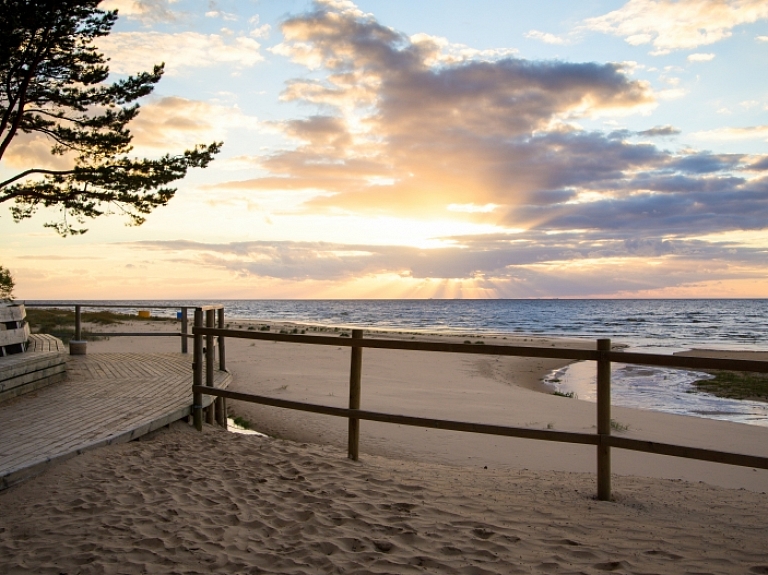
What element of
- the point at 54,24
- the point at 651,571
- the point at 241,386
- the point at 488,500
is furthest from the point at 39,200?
the point at 651,571

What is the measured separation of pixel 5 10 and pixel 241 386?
29.6 feet

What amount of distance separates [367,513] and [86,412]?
463 centimetres

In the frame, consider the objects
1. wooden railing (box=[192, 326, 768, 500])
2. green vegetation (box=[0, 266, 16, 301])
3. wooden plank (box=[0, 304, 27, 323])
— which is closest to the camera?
wooden railing (box=[192, 326, 768, 500])

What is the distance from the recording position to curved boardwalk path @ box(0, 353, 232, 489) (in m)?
5.73

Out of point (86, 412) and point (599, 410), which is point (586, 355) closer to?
point (599, 410)

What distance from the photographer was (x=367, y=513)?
4.63m

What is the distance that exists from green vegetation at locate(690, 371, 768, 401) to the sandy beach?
8779 millimetres

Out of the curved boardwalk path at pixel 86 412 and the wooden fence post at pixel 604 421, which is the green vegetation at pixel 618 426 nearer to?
the wooden fence post at pixel 604 421

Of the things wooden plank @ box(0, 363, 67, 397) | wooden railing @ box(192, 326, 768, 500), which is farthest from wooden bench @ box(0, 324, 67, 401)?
wooden railing @ box(192, 326, 768, 500)

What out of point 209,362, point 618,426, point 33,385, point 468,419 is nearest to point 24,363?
point 33,385

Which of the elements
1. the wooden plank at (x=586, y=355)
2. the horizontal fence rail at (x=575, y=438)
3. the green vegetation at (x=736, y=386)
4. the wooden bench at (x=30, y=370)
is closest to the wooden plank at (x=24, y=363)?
the wooden bench at (x=30, y=370)

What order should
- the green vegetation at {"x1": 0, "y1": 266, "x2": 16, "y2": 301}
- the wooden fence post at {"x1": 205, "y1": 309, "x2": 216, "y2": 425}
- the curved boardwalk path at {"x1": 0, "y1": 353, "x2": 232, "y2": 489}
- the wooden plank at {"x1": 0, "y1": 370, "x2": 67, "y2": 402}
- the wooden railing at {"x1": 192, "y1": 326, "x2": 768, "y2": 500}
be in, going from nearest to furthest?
the wooden railing at {"x1": 192, "y1": 326, "x2": 768, "y2": 500} < the curved boardwalk path at {"x1": 0, "y1": 353, "x2": 232, "y2": 489} < the wooden fence post at {"x1": 205, "y1": 309, "x2": 216, "y2": 425} < the wooden plank at {"x1": 0, "y1": 370, "x2": 67, "y2": 402} < the green vegetation at {"x1": 0, "y1": 266, "x2": 16, "y2": 301}

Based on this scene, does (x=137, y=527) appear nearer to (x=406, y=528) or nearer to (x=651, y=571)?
(x=406, y=528)

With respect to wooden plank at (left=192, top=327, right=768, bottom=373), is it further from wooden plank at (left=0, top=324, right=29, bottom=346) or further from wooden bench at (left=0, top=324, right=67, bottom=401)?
wooden plank at (left=0, top=324, right=29, bottom=346)
